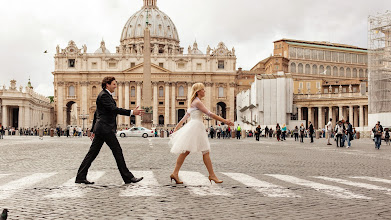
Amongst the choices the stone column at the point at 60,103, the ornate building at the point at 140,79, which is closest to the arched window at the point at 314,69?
the ornate building at the point at 140,79

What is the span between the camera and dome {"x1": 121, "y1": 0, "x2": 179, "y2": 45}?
388ft

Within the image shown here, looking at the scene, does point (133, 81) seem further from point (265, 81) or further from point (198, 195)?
point (198, 195)

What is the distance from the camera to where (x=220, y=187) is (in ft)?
23.6

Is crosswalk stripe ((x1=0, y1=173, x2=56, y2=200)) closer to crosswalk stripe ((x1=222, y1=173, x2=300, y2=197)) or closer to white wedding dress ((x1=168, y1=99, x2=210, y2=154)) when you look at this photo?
white wedding dress ((x1=168, y1=99, x2=210, y2=154))

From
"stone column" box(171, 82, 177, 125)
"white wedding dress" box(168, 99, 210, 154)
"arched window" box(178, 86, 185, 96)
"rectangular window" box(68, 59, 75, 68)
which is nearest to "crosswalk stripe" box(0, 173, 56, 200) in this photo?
"white wedding dress" box(168, 99, 210, 154)

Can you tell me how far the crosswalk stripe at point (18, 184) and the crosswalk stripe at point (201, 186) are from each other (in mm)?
2371

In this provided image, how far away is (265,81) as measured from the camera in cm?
6362

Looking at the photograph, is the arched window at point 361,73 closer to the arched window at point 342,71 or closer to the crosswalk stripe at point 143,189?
the arched window at point 342,71

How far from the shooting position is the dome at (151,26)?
4653 inches

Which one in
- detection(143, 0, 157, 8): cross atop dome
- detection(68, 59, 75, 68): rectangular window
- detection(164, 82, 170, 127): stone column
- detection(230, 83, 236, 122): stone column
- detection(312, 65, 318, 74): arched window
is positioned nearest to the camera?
detection(68, 59, 75, 68): rectangular window

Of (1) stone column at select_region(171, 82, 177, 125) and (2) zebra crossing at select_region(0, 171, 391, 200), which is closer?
(2) zebra crossing at select_region(0, 171, 391, 200)

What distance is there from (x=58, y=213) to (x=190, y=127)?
2.98 m

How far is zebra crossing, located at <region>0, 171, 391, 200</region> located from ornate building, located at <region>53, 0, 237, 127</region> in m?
83.4

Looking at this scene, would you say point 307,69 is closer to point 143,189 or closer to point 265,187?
point 265,187
